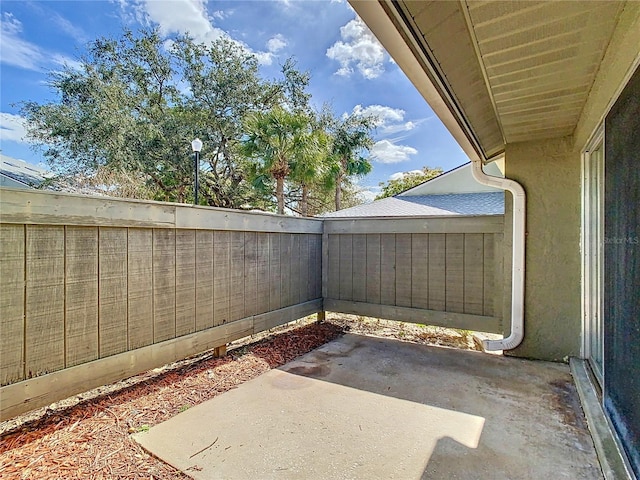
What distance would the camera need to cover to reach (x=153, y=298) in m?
2.67

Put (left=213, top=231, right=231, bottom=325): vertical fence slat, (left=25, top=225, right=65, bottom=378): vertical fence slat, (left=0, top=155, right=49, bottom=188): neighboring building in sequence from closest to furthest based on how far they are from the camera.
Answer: (left=25, top=225, right=65, bottom=378): vertical fence slat, (left=213, top=231, right=231, bottom=325): vertical fence slat, (left=0, top=155, right=49, bottom=188): neighboring building

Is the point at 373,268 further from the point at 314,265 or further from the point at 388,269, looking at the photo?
the point at 314,265

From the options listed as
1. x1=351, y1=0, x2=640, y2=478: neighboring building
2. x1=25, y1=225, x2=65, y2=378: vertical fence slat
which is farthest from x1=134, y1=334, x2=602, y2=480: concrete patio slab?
x1=25, y1=225, x2=65, y2=378: vertical fence slat

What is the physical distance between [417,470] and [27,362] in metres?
2.32

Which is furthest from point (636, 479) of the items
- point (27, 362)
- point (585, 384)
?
point (27, 362)

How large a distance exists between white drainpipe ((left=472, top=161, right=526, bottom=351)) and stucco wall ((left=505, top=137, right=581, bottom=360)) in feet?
0.21

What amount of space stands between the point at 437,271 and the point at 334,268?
4.62ft

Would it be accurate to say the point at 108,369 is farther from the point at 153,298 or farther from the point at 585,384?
the point at 585,384

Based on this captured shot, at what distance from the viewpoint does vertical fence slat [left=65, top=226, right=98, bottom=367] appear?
215 cm

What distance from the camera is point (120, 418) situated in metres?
2.20

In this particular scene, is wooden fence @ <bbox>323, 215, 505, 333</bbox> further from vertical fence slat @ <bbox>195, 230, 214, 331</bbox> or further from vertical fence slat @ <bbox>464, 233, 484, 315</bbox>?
vertical fence slat @ <bbox>195, 230, 214, 331</bbox>

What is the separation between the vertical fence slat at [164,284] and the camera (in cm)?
269

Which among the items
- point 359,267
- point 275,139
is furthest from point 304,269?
point 275,139

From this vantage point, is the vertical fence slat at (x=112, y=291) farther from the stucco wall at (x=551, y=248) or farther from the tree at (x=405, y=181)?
the tree at (x=405, y=181)
